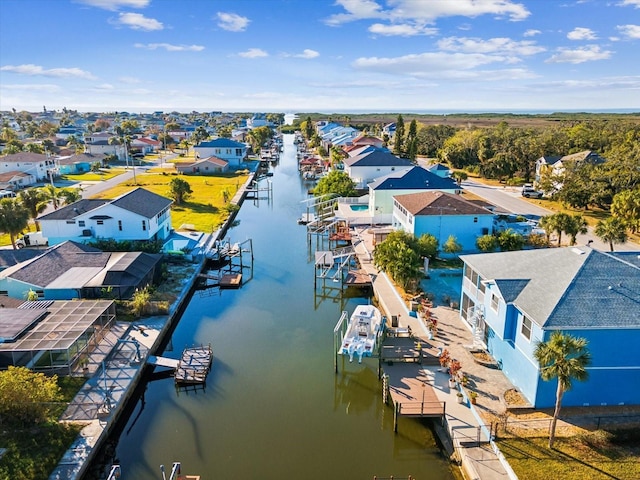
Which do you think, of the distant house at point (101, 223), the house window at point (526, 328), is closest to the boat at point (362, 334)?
the house window at point (526, 328)

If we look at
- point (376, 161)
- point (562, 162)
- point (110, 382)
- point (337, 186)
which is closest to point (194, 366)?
point (110, 382)

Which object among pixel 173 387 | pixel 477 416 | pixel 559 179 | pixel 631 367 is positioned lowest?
pixel 173 387

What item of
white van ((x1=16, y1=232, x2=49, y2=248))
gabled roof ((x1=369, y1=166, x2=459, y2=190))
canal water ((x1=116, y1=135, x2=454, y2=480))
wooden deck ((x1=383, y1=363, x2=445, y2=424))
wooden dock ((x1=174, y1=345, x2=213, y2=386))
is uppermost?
gabled roof ((x1=369, y1=166, x2=459, y2=190))

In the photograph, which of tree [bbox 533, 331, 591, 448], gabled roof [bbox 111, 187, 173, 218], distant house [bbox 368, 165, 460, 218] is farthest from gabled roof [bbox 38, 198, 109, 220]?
tree [bbox 533, 331, 591, 448]

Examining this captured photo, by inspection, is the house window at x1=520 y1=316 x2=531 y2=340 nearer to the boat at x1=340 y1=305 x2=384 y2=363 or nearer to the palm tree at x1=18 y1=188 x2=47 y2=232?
the boat at x1=340 y1=305 x2=384 y2=363

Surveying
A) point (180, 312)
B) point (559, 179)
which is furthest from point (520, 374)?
point (559, 179)

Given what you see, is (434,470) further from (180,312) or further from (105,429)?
(180,312)

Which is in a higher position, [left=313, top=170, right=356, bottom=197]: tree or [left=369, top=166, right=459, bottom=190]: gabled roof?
[left=369, top=166, right=459, bottom=190]: gabled roof
